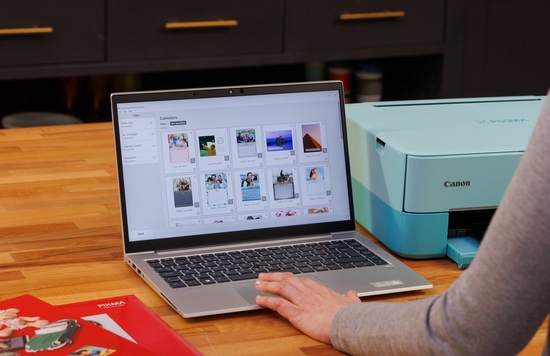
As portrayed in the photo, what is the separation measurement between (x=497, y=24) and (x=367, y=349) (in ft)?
7.85

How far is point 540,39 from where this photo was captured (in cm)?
315

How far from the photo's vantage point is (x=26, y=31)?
2533mm

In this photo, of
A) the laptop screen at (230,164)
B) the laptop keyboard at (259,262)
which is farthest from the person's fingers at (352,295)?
the laptop screen at (230,164)

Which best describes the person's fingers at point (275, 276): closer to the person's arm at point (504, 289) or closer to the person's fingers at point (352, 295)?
the person's fingers at point (352, 295)

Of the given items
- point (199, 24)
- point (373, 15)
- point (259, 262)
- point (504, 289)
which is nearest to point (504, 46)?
point (373, 15)

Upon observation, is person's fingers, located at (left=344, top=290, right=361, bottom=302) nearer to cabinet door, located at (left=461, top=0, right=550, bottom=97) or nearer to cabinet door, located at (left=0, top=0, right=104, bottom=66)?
cabinet door, located at (left=0, top=0, right=104, bottom=66)

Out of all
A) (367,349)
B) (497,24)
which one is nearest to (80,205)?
(367,349)

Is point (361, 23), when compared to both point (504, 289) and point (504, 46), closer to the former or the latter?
point (504, 46)

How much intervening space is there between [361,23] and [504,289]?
2.31 meters

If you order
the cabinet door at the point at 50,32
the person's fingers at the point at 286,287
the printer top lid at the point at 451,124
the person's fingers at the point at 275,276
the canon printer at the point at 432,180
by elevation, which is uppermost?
the cabinet door at the point at 50,32

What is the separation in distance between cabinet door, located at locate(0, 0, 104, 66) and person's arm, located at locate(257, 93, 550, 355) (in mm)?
1975

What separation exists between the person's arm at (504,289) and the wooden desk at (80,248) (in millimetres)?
173

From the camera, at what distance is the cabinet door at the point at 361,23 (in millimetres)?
2861

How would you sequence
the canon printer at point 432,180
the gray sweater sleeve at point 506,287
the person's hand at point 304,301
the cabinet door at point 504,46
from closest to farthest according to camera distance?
the gray sweater sleeve at point 506,287
the person's hand at point 304,301
the canon printer at point 432,180
the cabinet door at point 504,46
